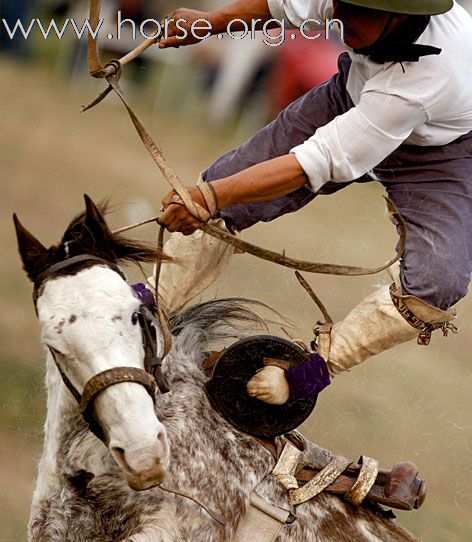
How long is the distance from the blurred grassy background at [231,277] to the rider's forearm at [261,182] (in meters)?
0.97

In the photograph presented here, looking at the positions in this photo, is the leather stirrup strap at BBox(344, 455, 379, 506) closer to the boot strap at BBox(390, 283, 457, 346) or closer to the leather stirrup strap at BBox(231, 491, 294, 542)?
the leather stirrup strap at BBox(231, 491, 294, 542)

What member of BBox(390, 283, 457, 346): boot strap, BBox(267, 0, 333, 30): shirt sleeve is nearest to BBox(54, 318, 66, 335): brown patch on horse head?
BBox(390, 283, 457, 346): boot strap

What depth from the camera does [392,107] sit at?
436 centimetres

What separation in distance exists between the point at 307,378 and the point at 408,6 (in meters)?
1.42

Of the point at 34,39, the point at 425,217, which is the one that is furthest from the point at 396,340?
the point at 34,39

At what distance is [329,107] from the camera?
16.7 feet

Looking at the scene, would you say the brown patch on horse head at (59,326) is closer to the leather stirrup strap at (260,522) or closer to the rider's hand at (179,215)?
the rider's hand at (179,215)

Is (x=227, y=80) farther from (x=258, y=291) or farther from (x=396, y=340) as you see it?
(x=396, y=340)

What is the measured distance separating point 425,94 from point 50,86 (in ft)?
26.5

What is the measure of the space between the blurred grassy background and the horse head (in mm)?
1018

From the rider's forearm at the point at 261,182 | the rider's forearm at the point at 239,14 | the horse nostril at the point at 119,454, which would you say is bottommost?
the horse nostril at the point at 119,454

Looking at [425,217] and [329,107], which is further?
[329,107]

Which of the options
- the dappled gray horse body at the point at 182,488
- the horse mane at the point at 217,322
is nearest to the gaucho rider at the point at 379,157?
the horse mane at the point at 217,322

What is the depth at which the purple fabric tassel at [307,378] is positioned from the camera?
4.63 meters
